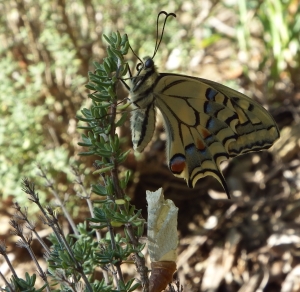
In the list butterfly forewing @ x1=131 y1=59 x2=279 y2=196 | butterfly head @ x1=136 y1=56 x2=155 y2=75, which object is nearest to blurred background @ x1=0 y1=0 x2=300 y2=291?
butterfly forewing @ x1=131 y1=59 x2=279 y2=196

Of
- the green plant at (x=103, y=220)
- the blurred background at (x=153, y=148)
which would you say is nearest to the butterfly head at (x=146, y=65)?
the green plant at (x=103, y=220)

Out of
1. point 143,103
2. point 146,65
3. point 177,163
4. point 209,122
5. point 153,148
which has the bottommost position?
point 153,148

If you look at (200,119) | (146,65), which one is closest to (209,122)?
(200,119)

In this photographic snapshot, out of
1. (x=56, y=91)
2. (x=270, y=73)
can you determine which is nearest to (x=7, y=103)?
(x=56, y=91)

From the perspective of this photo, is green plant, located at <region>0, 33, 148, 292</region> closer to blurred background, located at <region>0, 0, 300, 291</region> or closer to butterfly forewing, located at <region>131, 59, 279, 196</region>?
butterfly forewing, located at <region>131, 59, 279, 196</region>

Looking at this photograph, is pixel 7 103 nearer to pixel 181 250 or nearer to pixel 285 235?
pixel 181 250

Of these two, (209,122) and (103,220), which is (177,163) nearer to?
(209,122)
